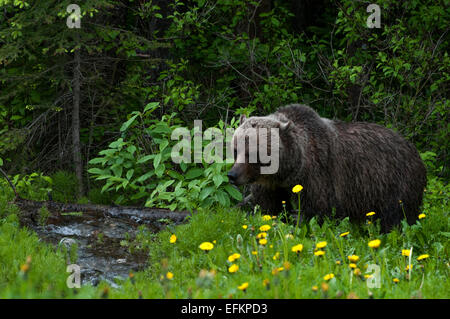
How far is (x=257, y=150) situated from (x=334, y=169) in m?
0.91

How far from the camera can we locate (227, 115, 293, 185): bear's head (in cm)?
459

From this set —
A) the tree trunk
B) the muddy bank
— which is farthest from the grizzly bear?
the tree trunk

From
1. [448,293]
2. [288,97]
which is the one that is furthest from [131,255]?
[288,97]

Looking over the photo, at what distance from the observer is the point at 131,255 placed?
4531 millimetres

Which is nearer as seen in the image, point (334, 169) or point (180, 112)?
point (334, 169)

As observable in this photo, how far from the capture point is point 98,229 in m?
5.16

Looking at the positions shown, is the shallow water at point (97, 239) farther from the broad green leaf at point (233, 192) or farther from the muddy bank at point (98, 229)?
the broad green leaf at point (233, 192)

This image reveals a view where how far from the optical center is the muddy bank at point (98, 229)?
13.9ft

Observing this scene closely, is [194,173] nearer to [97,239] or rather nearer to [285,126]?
[97,239]

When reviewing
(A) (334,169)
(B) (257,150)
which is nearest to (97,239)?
(B) (257,150)

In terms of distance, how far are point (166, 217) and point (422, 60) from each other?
4.61m

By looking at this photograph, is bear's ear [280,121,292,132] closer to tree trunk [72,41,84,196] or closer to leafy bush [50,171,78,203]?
tree trunk [72,41,84,196]

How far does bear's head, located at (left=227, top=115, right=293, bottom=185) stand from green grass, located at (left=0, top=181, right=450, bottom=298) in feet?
1.28
